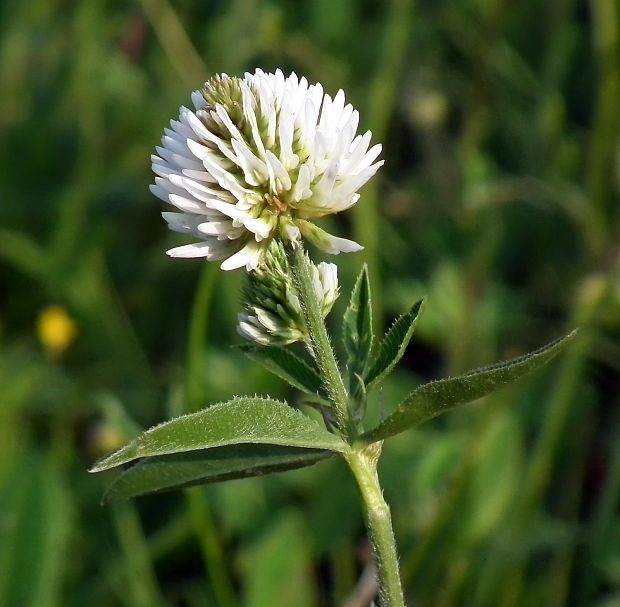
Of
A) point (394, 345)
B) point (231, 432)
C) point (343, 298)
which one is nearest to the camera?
point (231, 432)

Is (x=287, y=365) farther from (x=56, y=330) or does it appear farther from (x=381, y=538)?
(x=56, y=330)

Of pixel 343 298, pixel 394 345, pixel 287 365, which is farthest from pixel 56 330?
pixel 394 345

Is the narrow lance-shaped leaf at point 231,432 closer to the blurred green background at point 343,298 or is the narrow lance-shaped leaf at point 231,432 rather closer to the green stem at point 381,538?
the green stem at point 381,538

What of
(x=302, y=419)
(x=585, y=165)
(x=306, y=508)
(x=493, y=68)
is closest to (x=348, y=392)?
(x=302, y=419)

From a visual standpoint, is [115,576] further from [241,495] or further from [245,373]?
[245,373]

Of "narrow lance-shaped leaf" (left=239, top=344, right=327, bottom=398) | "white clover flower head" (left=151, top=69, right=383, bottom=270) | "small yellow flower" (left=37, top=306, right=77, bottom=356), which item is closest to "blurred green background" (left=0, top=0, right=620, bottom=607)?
"small yellow flower" (left=37, top=306, right=77, bottom=356)

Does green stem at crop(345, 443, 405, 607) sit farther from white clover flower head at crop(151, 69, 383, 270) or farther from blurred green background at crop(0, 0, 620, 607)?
blurred green background at crop(0, 0, 620, 607)
